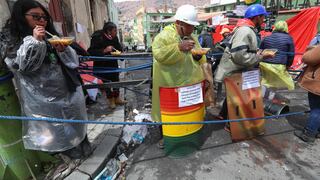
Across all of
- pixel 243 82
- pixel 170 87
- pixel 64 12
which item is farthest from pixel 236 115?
pixel 64 12

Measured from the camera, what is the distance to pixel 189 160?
9.80 feet

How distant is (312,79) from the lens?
312 centimetres

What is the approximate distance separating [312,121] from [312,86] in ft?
1.85

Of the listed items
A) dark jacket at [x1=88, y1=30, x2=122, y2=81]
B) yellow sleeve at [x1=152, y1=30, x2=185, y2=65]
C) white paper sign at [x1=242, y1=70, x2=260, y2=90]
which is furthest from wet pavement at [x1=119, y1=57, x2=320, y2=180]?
dark jacket at [x1=88, y1=30, x2=122, y2=81]

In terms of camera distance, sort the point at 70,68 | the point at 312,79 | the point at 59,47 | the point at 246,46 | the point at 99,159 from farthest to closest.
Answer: the point at 312,79, the point at 246,46, the point at 99,159, the point at 70,68, the point at 59,47

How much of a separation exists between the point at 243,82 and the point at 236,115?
53 centimetres

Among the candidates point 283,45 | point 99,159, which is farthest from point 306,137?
point 99,159

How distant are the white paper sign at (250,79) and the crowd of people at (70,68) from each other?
105 millimetres

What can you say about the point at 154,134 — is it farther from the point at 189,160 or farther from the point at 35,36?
the point at 35,36

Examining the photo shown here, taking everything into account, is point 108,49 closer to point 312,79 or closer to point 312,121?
point 312,79

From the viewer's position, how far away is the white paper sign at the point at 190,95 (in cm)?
265

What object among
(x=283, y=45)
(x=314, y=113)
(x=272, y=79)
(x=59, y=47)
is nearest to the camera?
(x=59, y=47)

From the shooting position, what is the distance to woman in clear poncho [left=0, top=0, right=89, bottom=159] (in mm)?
1788

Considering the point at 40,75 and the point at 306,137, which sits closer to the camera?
the point at 40,75
